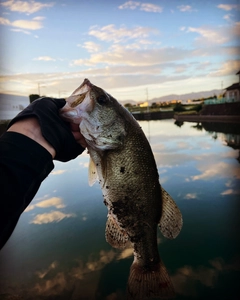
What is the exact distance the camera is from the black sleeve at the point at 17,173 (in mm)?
675

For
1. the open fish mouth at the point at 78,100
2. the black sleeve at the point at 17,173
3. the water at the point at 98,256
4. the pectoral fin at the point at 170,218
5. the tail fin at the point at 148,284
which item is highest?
the open fish mouth at the point at 78,100

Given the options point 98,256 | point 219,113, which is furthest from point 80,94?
point 219,113

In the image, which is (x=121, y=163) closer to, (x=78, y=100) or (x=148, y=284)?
(x=78, y=100)

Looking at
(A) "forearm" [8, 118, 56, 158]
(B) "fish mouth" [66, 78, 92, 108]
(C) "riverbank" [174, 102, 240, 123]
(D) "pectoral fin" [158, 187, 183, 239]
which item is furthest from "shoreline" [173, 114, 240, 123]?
(A) "forearm" [8, 118, 56, 158]

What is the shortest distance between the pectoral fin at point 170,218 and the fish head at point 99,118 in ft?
1.14

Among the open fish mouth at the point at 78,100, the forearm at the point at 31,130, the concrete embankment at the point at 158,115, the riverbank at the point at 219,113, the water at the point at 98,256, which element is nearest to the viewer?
the forearm at the point at 31,130

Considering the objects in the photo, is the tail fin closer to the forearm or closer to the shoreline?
the forearm

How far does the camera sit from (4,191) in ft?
2.18

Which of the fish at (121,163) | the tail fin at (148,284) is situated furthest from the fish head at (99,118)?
the tail fin at (148,284)

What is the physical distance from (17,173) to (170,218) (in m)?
0.75

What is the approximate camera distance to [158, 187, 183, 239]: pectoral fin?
116 centimetres

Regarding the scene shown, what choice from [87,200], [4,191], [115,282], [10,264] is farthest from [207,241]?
[4,191]

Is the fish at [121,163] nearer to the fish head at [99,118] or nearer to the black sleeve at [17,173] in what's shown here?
the fish head at [99,118]

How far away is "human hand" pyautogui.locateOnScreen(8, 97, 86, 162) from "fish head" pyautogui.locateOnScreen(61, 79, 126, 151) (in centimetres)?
6
